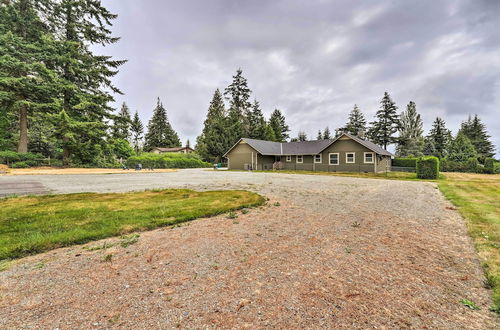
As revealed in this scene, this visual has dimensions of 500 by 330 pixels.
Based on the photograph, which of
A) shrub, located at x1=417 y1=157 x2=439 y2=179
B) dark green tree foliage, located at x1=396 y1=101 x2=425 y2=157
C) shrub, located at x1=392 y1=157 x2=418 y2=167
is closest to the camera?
shrub, located at x1=417 y1=157 x2=439 y2=179

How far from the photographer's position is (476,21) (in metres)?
11.1

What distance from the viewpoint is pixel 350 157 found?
25734mm

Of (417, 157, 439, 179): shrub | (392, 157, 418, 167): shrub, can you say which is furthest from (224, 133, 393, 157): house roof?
(417, 157, 439, 179): shrub

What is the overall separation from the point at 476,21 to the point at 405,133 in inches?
1486

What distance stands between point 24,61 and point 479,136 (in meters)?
81.7

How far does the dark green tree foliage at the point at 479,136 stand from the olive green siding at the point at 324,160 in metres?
34.4

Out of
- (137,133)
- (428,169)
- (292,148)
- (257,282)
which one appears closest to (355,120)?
(292,148)

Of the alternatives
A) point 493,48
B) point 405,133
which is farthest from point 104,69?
point 405,133

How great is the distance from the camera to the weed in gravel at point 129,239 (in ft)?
12.5

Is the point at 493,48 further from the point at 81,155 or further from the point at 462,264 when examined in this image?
the point at 81,155

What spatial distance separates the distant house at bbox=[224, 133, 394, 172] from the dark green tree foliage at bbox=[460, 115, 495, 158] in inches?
1298

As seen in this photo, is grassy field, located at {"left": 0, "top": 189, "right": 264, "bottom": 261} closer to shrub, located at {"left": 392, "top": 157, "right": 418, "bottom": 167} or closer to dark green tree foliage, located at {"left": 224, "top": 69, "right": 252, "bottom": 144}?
shrub, located at {"left": 392, "top": 157, "right": 418, "bottom": 167}

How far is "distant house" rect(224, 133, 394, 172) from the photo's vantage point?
24938 millimetres

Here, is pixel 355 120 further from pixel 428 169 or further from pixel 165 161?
pixel 165 161
